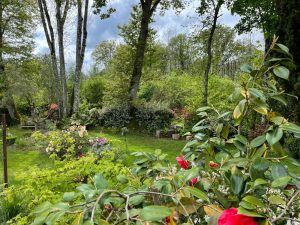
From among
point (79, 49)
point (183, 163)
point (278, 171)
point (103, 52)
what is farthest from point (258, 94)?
point (103, 52)

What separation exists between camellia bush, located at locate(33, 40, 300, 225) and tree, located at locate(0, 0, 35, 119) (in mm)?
19406

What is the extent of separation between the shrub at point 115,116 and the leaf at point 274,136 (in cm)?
1295

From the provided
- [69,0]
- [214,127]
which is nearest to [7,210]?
[214,127]

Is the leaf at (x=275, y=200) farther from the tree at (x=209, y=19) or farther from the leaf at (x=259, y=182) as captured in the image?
the tree at (x=209, y=19)

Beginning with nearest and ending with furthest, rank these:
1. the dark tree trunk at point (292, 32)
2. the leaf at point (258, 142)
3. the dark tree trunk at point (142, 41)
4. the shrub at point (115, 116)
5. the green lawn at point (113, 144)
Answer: the leaf at point (258, 142), the dark tree trunk at point (292, 32), the green lawn at point (113, 144), the shrub at point (115, 116), the dark tree trunk at point (142, 41)

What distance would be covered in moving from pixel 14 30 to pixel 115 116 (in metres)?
10.2

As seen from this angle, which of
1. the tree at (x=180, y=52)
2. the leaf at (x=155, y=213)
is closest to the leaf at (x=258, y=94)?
the leaf at (x=155, y=213)

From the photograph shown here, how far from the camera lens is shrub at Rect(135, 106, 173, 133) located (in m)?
13.7

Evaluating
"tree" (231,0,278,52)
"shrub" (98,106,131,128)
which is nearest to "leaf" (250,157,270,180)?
"tree" (231,0,278,52)

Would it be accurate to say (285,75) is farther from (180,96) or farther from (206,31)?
(180,96)

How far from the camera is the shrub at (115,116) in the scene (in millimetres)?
14156

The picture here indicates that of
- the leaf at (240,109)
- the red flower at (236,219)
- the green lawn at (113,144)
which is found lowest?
the green lawn at (113,144)

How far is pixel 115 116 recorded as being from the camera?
47.2 ft

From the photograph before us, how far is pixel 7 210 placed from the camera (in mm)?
3629
